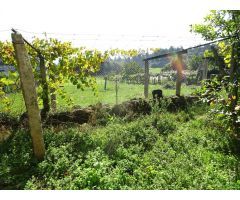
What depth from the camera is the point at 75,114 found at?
8.38 meters

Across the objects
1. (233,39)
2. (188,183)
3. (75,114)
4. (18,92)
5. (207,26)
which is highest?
(207,26)

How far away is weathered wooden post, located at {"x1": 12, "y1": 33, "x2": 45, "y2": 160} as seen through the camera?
508 cm

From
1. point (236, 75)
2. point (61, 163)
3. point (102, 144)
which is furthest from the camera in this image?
point (236, 75)

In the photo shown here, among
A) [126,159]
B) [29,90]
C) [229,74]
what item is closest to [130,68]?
[229,74]

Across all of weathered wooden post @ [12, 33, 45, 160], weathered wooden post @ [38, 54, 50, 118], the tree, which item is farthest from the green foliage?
weathered wooden post @ [12, 33, 45, 160]

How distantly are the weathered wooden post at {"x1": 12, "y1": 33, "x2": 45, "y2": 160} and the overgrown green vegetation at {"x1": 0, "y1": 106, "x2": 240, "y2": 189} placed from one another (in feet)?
0.92

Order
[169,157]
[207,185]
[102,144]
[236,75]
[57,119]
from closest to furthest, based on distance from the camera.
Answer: [207,185]
[169,157]
[102,144]
[236,75]
[57,119]

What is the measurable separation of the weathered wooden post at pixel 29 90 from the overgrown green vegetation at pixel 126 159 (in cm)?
28

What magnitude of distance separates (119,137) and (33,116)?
6.88ft

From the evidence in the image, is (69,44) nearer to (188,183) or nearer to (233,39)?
(233,39)

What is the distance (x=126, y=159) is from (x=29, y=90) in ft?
7.49

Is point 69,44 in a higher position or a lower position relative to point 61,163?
higher

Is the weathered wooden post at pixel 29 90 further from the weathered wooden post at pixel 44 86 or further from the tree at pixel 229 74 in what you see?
the tree at pixel 229 74

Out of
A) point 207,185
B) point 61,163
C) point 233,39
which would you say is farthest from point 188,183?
point 233,39
